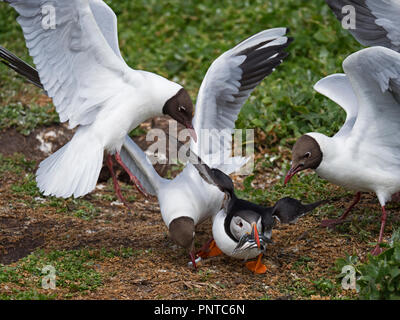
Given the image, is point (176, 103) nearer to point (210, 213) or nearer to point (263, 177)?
point (210, 213)

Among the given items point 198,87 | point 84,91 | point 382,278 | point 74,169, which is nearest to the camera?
point 382,278

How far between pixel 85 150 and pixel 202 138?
885 millimetres

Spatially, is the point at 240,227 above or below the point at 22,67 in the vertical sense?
below

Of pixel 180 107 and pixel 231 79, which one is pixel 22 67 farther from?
pixel 231 79

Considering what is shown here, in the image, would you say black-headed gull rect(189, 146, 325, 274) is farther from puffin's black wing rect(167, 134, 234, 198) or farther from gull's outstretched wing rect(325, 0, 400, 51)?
gull's outstretched wing rect(325, 0, 400, 51)

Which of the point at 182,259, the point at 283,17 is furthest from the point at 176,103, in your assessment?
the point at 283,17

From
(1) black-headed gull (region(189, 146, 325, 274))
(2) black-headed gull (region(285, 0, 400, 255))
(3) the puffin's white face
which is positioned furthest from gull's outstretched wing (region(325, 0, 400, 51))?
(3) the puffin's white face

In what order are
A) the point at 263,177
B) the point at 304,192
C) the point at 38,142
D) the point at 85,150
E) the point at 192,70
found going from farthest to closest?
the point at 192,70 → the point at 38,142 → the point at 263,177 → the point at 304,192 → the point at 85,150

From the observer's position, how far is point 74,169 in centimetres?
450

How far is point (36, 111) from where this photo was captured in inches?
254

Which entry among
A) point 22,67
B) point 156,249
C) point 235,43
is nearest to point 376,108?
point 156,249

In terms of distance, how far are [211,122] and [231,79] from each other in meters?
0.36

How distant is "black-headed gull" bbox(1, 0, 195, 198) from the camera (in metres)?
4.39

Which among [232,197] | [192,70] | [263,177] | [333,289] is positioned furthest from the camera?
[192,70]
